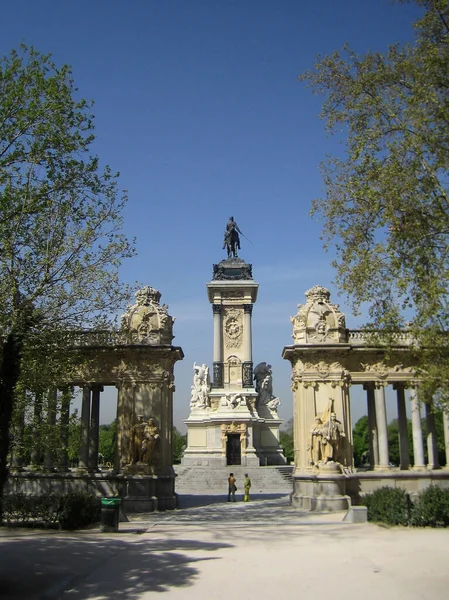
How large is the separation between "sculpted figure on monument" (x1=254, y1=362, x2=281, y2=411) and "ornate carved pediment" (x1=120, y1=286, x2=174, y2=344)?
804 inches

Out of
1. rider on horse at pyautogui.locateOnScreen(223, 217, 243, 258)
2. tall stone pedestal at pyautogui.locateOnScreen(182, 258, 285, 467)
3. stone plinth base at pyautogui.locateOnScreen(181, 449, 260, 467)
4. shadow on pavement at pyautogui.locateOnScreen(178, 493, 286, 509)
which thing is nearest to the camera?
shadow on pavement at pyautogui.locateOnScreen(178, 493, 286, 509)

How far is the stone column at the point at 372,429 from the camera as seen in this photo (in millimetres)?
27969

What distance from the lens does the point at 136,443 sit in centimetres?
2558

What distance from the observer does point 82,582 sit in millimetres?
11570

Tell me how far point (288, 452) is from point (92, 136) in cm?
7171

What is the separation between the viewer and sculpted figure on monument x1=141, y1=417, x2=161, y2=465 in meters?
25.4

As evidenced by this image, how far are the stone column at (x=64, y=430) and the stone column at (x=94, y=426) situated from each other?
3.98 feet

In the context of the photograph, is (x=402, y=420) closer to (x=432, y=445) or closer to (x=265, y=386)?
(x=432, y=445)

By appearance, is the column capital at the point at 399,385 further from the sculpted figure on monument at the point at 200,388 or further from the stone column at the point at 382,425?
the sculpted figure on monument at the point at 200,388

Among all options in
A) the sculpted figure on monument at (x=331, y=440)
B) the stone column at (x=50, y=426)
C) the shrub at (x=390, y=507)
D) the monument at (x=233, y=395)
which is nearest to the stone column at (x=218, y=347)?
the monument at (x=233, y=395)

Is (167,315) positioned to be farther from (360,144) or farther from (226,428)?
(226,428)

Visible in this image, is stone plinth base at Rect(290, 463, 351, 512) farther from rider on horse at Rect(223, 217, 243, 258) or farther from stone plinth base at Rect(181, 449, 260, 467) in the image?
rider on horse at Rect(223, 217, 243, 258)

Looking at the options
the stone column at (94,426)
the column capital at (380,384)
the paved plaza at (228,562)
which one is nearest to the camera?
the paved plaza at (228,562)

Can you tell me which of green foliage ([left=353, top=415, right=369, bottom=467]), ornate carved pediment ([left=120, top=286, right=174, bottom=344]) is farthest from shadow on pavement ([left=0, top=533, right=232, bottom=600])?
green foliage ([left=353, top=415, right=369, bottom=467])
